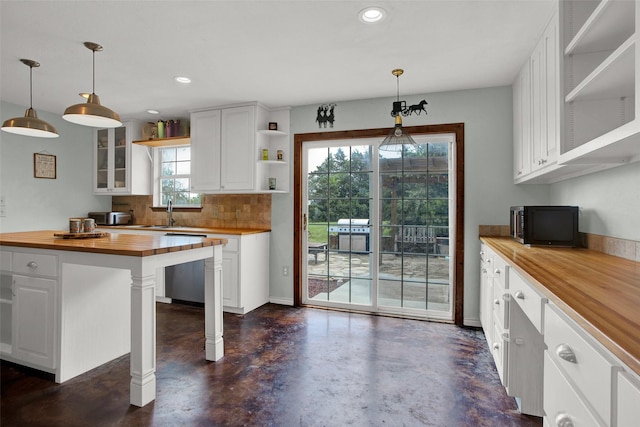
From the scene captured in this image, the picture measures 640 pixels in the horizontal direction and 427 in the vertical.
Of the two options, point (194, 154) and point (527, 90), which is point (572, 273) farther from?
point (194, 154)

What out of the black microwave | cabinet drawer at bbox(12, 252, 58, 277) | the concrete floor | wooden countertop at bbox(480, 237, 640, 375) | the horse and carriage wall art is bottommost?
the concrete floor

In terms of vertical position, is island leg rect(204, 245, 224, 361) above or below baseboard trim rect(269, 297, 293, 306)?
above

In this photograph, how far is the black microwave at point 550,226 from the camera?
7.90 ft

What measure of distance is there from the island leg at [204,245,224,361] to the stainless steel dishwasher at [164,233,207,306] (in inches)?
55.1

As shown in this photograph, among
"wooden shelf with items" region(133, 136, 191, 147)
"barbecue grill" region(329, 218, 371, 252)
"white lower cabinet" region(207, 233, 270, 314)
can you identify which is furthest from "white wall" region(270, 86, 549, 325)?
"wooden shelf with items" region(133, 136, 191, 147)

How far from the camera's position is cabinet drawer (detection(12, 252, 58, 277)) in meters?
2.20

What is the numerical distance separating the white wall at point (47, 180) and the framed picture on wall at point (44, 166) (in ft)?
0.13

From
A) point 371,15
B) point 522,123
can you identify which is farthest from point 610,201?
point 371,15

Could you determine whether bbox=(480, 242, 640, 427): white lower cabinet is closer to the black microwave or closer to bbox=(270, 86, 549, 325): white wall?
the black microwave

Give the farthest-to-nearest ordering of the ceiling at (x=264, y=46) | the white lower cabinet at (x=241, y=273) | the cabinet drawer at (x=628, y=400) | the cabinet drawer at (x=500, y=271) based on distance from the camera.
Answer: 1. the white lower cabinet at (x=241, y=273)
2. the ceiling at (x=264, y=46)
3. the cabinet drawer at (x=500, y=271)
4. the cabinet drawer at (x=628, y=400)

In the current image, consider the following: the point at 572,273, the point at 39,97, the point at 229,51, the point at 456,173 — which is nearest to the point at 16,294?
the point at 229,51

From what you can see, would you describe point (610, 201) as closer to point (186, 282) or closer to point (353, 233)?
point (353, 233)

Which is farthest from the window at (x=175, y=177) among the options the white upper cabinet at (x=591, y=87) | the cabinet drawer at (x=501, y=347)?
the white upper cabinet at (x=591, y=87)

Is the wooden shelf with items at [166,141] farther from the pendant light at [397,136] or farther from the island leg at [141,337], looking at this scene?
the island leg at [141,337]
